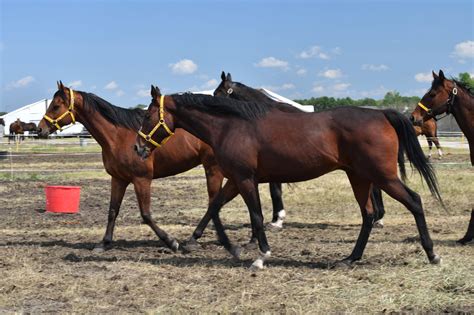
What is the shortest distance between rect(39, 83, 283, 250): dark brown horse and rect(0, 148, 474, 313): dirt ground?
25.7 inches

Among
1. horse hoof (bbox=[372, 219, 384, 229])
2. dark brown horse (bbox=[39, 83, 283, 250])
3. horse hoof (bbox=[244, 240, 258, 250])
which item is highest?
dark brown horse (bbox=[39, 83, 283, 250])

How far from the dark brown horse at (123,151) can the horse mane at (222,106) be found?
3.85 ft

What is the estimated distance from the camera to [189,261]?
7129 mm

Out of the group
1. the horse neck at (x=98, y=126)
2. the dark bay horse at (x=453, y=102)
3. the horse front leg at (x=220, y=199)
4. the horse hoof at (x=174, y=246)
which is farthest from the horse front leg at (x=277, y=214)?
the horse neck at (x=98, y=126)

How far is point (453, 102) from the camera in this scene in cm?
823

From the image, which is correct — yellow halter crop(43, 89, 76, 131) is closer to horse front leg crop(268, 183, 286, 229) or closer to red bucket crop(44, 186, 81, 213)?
red bucket crop(44, 186, 81, 213)

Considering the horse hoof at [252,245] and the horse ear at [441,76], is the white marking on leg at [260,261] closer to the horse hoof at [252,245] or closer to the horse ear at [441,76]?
the horse hoof at [252,245]

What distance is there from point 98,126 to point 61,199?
3.64m

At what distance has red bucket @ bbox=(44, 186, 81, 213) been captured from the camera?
11.2 meters

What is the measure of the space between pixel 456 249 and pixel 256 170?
2868mm

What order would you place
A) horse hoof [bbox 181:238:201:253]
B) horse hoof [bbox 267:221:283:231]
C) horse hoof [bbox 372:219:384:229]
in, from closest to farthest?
horse hoof [bbox 181:238:201:253], horse hoof [bbox 267:221:283:231], horse hoof [bbox 372:219:384:229]

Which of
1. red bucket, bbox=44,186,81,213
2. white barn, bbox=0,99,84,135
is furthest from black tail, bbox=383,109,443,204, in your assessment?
white barn, bbox=0,99,84,135

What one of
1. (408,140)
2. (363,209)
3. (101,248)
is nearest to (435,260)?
(363,209)

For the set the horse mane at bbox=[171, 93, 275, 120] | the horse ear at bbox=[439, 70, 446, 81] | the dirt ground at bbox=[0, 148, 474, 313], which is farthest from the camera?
the horse ear at bbox=[439, 70, 446, 81]
